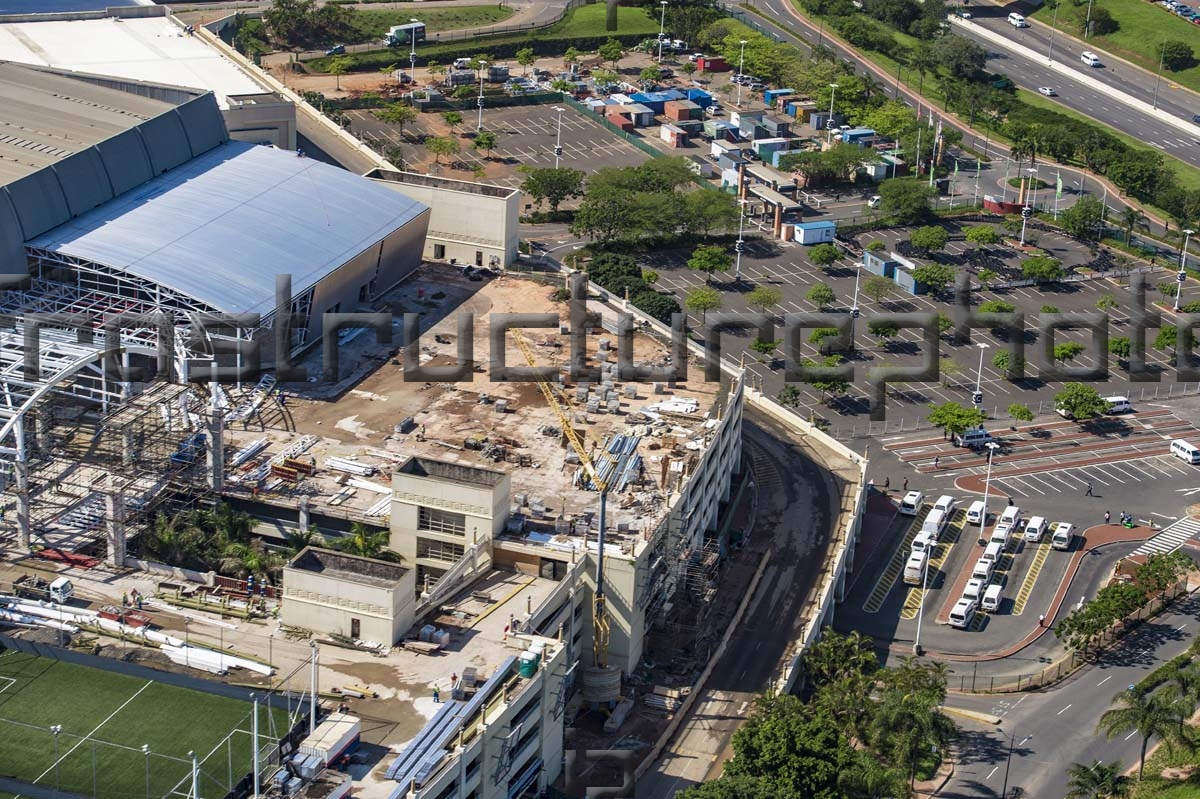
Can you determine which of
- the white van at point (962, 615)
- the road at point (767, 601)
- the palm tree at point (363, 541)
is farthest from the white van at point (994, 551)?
the palm tree at point (363, 541)

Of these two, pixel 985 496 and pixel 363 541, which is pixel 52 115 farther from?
pixel 985 496

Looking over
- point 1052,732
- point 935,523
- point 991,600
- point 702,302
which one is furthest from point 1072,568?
point 702,302

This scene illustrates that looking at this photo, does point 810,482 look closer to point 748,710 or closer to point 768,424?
point 768,424

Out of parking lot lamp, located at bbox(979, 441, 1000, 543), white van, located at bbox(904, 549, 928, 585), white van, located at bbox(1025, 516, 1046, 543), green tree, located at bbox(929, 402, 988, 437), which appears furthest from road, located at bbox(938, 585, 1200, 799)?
green tree, located at bbox(929, 402, 988, 437)

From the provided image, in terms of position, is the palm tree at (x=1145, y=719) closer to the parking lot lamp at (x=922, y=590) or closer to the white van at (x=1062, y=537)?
the parking lot lamp at (x=922, y=590)

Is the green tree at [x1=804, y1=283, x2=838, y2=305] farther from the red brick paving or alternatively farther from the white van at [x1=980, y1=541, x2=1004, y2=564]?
the white van at [x1=980, y1=541, x2=1004, y2=564]

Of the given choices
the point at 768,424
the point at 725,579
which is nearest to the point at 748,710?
the point at 725,579
